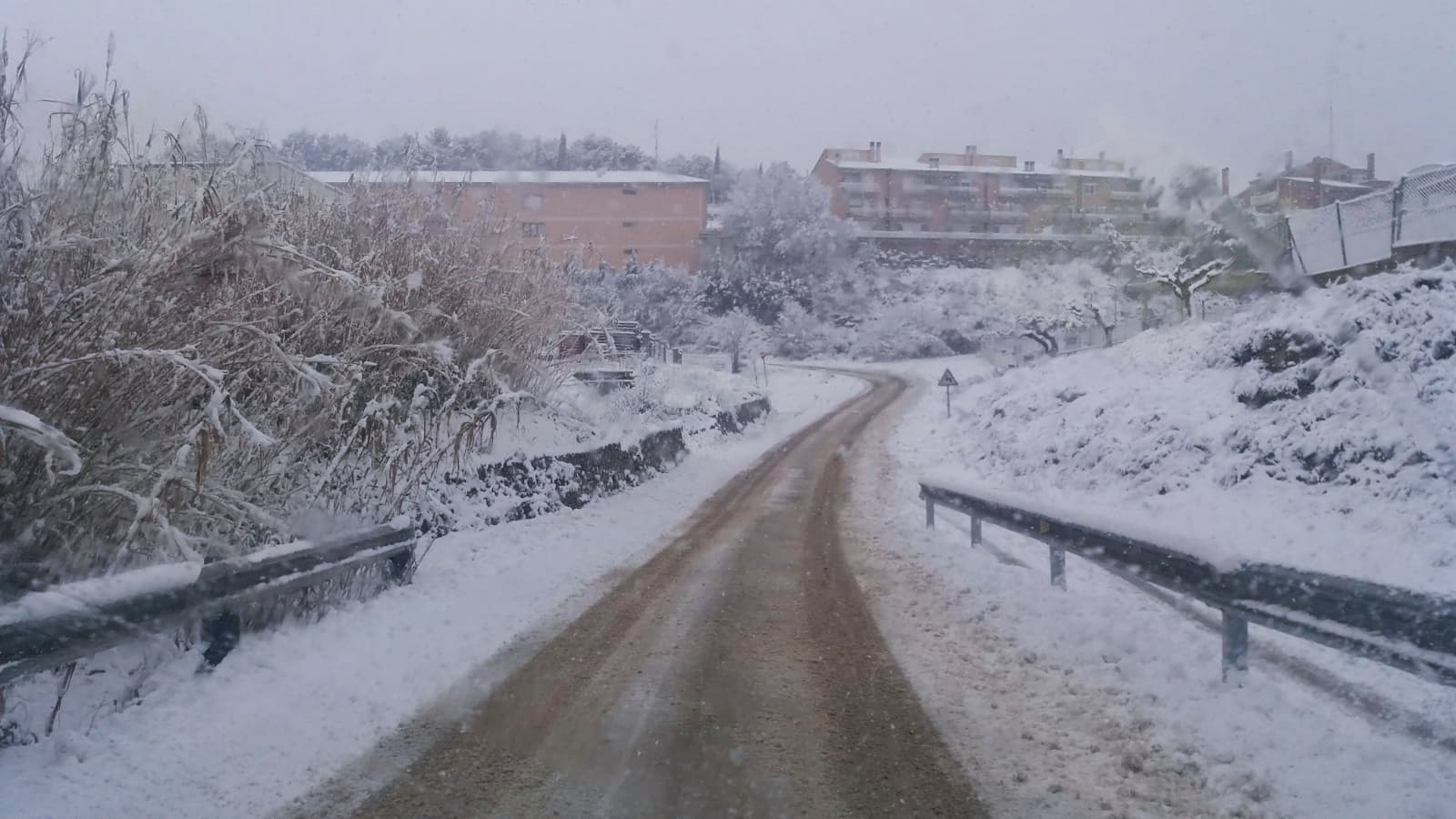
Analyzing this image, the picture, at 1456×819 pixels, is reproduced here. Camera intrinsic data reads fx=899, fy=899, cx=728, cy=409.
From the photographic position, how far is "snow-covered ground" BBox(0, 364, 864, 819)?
4027mm

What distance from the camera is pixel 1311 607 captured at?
4836 millimetres

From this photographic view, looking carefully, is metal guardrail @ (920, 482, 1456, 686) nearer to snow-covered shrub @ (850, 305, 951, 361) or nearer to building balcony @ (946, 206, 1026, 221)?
building balcony @ (946, 206, 1026, 221)

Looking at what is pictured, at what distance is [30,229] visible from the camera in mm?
5152

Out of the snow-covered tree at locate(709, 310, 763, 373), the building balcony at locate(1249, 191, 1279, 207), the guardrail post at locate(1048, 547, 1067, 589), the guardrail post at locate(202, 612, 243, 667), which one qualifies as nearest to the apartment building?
the building balcony at locate(1249, 191, 1279, 207)

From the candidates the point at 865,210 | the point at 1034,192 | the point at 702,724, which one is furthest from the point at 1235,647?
the point at 865,210

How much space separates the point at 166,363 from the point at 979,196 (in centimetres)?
3936

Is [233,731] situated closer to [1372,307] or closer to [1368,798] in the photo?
[1368,798]

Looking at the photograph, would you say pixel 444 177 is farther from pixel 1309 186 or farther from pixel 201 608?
pixel 1309 186

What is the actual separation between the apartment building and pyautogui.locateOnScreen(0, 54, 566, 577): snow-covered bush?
15672 millimetres

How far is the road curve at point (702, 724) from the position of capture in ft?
13.4

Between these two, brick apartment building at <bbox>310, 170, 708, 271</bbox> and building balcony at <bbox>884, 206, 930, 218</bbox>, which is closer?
building balcony at <bbox>884, 206, 930, 218</bbox>

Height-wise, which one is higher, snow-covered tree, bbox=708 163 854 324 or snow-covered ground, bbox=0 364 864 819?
snow-covered tree, bbox=708 163 854 324

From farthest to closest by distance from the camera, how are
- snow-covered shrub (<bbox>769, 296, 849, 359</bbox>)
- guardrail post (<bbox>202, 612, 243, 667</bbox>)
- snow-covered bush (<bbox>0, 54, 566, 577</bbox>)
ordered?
1. snow-covered shrub (<bbox>769, 296, 849, 359</bbox>)
2. guardrail post (<bbox>202, 612, 243, 667</bbox>)
3. snow-covered bush (<bbox>0, 54, 566, 577</bbox>)

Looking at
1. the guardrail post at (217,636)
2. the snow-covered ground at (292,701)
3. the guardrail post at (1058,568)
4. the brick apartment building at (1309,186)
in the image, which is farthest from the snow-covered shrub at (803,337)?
the guardrail post at (217,636)
